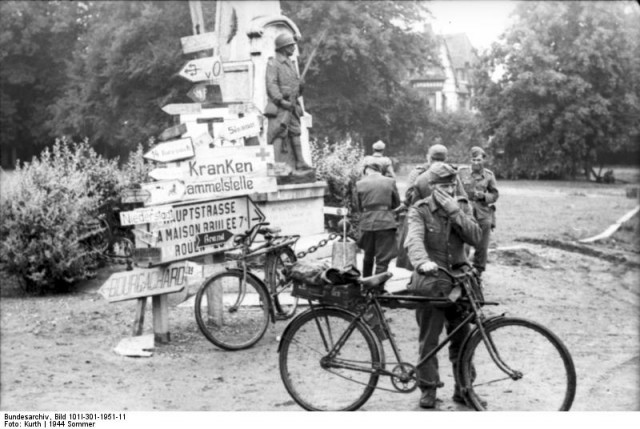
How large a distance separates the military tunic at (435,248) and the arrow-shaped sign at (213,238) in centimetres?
260

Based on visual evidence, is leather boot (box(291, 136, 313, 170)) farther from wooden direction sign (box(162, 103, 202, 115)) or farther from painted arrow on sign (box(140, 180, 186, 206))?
painted arrow on sign (box(140, 180, 186, 206))

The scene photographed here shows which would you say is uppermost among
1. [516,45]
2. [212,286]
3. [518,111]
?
[516,45]

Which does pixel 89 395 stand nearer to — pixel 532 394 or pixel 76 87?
pixel 532 394

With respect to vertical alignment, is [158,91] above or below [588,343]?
above

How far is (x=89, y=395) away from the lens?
215 inches

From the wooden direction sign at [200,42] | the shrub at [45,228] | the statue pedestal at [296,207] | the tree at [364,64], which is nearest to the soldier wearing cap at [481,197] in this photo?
the statue pedestal at [296,207]

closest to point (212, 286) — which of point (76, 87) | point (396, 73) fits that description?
point (396, 73)

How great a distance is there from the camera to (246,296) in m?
7.42

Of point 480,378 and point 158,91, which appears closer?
point 480,378

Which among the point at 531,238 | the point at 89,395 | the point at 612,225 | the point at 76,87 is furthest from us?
the point at 76,87

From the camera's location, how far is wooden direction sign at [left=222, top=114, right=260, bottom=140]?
741 centimetres

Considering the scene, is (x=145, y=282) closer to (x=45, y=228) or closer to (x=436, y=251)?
(x=45, y=228)

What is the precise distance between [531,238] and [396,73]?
5542 mm

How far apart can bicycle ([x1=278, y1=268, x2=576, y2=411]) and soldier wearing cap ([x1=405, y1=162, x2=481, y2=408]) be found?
0.34ft
